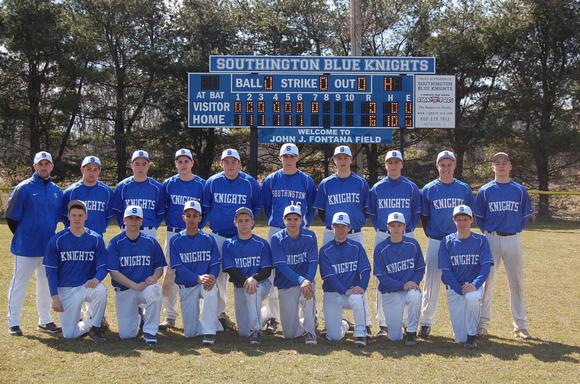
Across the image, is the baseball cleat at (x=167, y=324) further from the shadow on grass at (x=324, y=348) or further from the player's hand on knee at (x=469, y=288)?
the player's hand on knee at (x=469, y=288)

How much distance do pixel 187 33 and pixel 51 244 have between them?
2346cm

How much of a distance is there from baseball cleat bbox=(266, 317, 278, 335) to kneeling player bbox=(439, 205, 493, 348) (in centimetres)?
189

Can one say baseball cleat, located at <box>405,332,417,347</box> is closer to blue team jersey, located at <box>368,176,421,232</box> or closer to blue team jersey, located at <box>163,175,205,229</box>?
blue team jersey, located at <box>368,176,421,232</box>

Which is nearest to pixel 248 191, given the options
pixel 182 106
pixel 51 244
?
pixel 51 244

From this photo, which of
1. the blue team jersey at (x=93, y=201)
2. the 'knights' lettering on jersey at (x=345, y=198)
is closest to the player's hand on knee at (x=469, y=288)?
the 'knights' lettering on jersey at (x=345, y=198)

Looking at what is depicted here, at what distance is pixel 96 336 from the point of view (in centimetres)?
595

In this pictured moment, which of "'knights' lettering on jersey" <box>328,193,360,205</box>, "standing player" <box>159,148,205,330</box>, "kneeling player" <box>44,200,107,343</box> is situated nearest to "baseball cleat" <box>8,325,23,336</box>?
"kneeling player" <box>44,200,107,343</box>

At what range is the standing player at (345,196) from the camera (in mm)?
6641

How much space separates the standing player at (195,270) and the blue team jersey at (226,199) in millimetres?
376

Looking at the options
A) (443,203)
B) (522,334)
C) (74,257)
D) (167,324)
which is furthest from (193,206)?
(522,334)

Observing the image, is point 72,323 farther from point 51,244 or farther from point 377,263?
point 377,263

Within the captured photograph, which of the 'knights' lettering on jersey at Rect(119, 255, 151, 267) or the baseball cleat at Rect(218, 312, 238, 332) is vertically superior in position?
the 'knights' lettering on jersey at Rect(119, 255, 151, 267)

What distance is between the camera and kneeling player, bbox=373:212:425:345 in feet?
19.8

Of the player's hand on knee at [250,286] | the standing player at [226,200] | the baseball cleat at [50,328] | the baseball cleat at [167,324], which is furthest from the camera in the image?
the standing player at [226,200]
